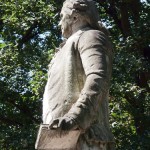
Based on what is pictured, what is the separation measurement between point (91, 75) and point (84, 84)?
0.19 meters

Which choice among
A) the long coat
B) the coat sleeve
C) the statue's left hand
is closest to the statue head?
the long coat

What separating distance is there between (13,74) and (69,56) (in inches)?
438

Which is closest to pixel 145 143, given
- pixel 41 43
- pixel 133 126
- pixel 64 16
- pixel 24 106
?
pixel 133 126

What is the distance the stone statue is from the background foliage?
8064 millimetres

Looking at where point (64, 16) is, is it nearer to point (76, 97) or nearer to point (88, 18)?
point (88, 18)

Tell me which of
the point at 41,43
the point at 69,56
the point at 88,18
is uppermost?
the point at 41,43

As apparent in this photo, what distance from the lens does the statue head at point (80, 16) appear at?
510 centimetres

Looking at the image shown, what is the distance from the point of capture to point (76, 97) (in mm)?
4605

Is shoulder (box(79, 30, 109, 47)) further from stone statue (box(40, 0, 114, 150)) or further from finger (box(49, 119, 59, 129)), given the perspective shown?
finger (box(49, 119, 59, 129))

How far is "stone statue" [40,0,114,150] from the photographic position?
13.9ft

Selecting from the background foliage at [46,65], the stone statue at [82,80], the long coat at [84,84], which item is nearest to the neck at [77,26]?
the stone statue at [82,80]

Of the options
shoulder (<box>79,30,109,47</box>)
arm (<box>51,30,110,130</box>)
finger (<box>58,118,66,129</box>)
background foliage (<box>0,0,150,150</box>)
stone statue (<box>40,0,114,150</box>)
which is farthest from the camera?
background foliage (<box>0,0,150,150</box>)

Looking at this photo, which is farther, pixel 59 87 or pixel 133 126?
pixel 133 126

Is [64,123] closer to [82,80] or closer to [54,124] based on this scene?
[54,124]
